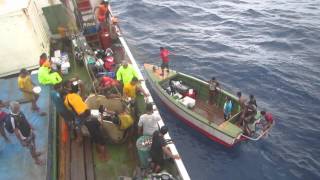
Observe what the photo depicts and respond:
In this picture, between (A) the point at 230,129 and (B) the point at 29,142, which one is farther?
(A) the point at 230,129

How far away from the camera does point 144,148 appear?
10078mm

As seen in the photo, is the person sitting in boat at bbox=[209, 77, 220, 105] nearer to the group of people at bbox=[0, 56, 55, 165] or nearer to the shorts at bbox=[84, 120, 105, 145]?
the shorts at bbox=[84, 120, 105, 145]

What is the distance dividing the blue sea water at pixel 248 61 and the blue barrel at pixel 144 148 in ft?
20.7

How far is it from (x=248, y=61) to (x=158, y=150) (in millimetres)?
17247

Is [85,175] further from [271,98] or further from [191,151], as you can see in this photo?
[271,98]

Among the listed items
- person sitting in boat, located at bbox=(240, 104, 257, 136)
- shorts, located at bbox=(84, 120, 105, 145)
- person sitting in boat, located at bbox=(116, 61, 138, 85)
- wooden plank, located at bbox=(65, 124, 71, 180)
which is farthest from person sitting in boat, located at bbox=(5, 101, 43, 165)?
person sitting in boat, located at bbox=(240, 104, 257, 136)

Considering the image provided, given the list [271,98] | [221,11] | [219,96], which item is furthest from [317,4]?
[219,96]

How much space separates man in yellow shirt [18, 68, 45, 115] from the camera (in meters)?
11.9

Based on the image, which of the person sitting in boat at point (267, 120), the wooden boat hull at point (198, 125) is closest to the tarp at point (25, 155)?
the wooden boat hull at point (198, 125)

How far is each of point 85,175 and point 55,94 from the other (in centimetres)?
299

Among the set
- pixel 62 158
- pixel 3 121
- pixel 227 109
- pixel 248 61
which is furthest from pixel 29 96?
pixel 248 61

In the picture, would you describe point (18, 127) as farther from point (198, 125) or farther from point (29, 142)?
point (198, 125)

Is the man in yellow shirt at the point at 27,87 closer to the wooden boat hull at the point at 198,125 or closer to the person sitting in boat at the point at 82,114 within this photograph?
the person sitting in boat at the point at 82,114

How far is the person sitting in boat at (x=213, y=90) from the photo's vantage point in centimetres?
1819
